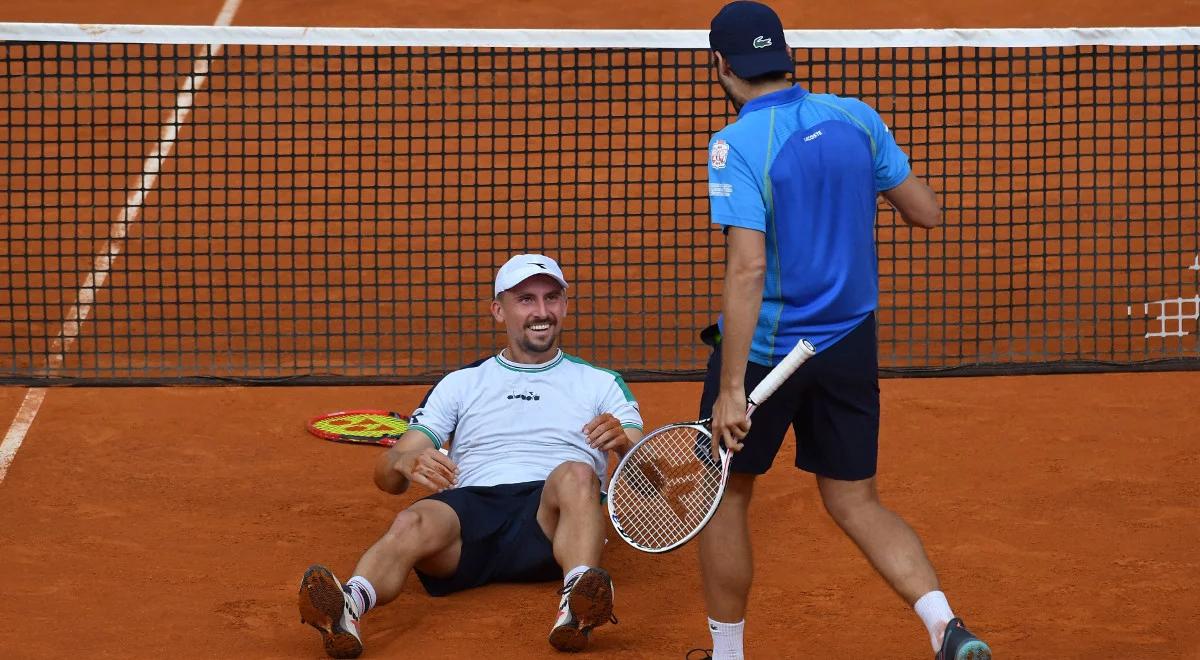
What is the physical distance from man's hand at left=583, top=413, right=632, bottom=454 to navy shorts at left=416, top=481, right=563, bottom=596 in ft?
0.98

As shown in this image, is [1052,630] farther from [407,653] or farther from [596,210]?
[596,210]

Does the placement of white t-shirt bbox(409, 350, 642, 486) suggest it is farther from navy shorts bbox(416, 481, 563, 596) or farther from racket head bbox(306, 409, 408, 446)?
racket head bbox(306, 409, 408, 446)

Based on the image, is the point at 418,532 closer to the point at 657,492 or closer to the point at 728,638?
the point at 657,492

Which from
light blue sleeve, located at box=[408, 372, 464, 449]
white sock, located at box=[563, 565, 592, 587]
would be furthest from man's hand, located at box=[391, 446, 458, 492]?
white sock, located at box=[563, 565, 592, 587]

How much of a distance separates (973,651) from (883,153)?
1.31 metres

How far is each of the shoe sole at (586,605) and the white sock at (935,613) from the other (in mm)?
1045

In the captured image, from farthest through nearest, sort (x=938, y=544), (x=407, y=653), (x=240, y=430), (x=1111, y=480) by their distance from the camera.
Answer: (x=240, y=430) < (x=1111, y=480) < (x=938, y=544) < (x=407, y=653)

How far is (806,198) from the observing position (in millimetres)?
4504

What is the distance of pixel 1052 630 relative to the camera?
17.9 feet

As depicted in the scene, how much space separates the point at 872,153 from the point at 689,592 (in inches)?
76.9

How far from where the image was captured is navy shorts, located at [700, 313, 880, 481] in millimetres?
4660

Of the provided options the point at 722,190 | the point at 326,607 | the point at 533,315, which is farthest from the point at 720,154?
the point at 326,607

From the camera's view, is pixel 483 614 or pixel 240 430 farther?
pixel 240 430

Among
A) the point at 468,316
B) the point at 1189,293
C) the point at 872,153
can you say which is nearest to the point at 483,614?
the point at 872,153
